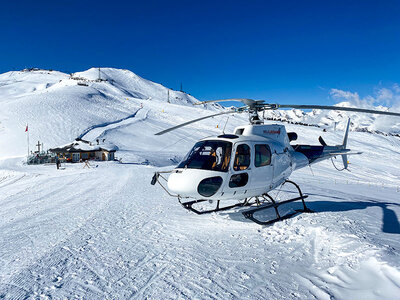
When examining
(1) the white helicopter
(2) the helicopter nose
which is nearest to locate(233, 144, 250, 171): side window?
(1) the white helicopter

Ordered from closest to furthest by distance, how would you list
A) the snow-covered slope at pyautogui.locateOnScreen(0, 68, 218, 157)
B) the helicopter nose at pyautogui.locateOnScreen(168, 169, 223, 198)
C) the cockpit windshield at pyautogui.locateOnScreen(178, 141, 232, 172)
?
the helicopter nose at pyautogui.locateOnScreen(168, 169, 223, 198)
the cockpit windshield at pyautogui.locateOnScreen(178, 141, 232, 172)
the snow-covered slope at pyautogui.locateOnScreen(0, 68, 218, 157)

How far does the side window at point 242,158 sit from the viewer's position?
7021 millimetres

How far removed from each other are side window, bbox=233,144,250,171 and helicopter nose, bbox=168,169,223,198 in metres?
0.64

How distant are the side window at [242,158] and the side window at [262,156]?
1.08ft

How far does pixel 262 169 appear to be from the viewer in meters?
7.60

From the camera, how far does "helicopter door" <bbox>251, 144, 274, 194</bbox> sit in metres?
7.45

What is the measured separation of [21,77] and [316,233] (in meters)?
181

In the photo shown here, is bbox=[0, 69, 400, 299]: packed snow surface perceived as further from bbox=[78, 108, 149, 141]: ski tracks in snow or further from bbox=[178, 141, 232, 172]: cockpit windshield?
bbox=[78, 108, 149, 141]: ski tracks in snow

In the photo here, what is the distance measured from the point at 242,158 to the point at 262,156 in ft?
2.78

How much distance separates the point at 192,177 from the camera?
6.61 metres

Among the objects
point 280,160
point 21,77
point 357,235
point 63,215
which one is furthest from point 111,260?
point 21,77

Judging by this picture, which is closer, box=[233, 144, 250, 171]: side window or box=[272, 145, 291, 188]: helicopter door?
box=[233, 144, 250, 171]: side window

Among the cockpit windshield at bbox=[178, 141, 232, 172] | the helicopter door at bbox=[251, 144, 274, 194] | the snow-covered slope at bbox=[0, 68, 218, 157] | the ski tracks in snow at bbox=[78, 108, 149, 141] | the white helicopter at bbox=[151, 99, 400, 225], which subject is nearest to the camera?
the white helicopter at bbox=[151, 99, 400, 225]

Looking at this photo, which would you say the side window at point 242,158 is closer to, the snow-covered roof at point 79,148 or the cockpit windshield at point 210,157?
the cockpit windshield at point 210,157
